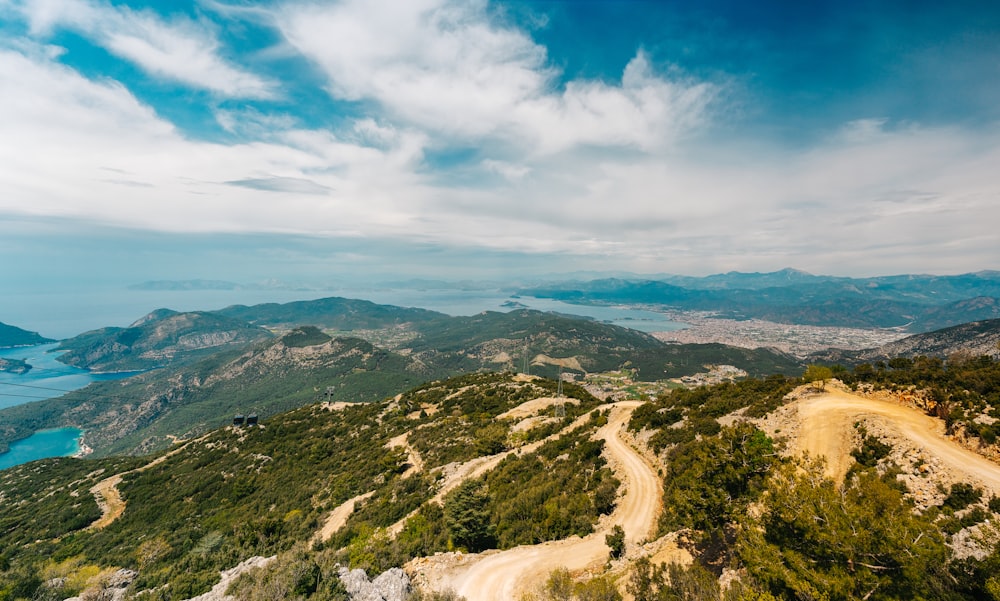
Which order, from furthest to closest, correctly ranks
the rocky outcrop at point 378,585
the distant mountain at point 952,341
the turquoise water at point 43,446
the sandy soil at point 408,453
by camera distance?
the turquoise water at point 43,446, the distant mountain at point 952,341, the sandy soil at point 408,453, the rocky outcrop at point 378,585

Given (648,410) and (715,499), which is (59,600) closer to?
(715,499)

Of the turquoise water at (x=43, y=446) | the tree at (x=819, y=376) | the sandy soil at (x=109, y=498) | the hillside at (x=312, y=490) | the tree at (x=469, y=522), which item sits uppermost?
the tree at (x=819, y=376)

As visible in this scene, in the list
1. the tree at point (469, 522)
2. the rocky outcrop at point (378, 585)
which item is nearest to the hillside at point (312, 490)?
the tree at point (469, 522)

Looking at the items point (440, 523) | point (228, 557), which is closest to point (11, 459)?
point (228, 557)

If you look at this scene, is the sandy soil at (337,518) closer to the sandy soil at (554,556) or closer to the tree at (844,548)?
the sandy soil at (554,556)

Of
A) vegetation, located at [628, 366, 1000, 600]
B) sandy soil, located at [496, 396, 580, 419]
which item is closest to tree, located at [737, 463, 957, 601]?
vegetation, located at [628, 366, 1000, 600]

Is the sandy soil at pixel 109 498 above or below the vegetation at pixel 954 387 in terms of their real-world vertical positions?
below

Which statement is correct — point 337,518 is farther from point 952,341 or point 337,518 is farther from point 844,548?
point 952,341

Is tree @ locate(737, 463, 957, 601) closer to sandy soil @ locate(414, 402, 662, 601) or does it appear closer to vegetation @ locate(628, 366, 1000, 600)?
vegetation @ locate(628, 366, 1000, 600)
